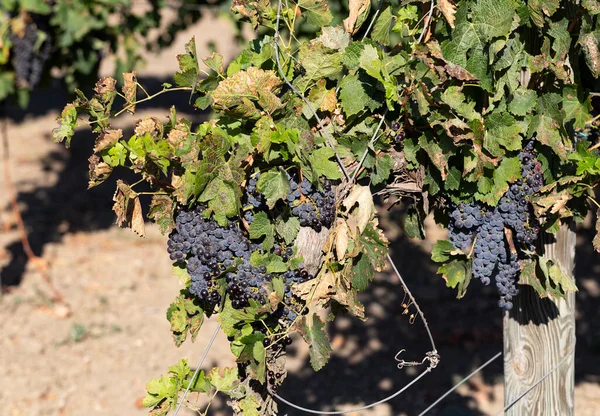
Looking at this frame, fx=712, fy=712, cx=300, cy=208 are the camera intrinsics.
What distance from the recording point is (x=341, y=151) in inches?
70.2

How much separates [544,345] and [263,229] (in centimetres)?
106

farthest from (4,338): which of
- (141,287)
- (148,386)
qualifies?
(148,386)

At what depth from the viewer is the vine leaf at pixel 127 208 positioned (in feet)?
5.71

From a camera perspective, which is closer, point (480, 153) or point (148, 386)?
point (480, 153)

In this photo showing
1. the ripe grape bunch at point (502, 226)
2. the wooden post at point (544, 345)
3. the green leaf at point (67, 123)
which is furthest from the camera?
the wooden post at point (544, 345)

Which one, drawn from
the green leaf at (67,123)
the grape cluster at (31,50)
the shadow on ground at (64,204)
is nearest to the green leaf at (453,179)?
the green leaf at (67,123)

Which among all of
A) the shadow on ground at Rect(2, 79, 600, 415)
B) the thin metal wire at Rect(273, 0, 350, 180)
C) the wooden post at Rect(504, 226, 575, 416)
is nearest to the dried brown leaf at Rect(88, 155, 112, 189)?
the thin metal wire at Rect(273, 0, 350, 180)

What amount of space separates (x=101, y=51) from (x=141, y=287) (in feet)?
6.15

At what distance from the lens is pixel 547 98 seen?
69.6 inches

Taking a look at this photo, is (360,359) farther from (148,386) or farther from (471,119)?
(471,119)

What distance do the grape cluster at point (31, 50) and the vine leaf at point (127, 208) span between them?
3.68m

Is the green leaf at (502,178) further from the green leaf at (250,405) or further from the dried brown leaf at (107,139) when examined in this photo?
the dried brown leaf at (107,139)

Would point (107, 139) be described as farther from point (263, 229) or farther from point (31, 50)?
point (31, 50)

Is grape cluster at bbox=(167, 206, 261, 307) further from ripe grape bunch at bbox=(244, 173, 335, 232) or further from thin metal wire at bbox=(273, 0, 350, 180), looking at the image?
thin metal wire at bbox=(273, 0, 350, 180)
